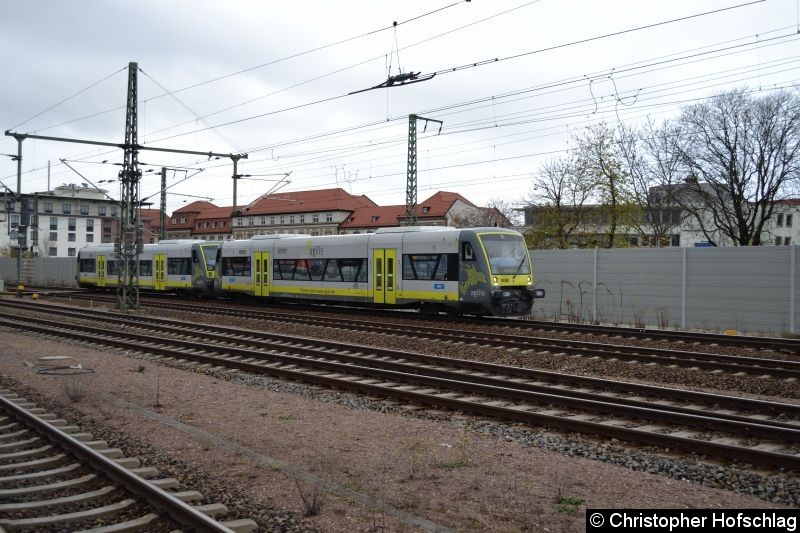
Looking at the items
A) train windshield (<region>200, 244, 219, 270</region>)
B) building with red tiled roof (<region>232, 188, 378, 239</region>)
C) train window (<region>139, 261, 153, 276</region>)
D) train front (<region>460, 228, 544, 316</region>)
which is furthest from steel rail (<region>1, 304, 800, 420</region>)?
building with red tiled roof (<region>232, 188, 378, 239</region>)

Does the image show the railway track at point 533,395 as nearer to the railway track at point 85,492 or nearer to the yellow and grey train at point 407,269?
the railway track at point 85,492

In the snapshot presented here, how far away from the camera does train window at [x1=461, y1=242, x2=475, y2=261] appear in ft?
67.3

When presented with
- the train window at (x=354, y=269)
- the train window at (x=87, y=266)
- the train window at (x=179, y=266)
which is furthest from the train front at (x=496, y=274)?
the train window at (x=87, y=266)

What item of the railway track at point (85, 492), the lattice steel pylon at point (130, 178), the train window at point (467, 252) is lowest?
the railway track at point (85, 492)

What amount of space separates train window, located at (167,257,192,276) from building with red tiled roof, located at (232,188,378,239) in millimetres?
51258

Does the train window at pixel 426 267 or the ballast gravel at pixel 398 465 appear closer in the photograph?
the ballast gravel at pixel 398 465

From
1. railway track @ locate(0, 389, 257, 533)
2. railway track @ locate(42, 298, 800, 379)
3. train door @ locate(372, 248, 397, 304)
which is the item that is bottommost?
railway track @ locate(0, 389, 257, 533)

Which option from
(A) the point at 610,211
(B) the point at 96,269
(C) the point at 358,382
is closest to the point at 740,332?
(A) the point at 610,211

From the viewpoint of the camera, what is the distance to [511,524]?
517 cm

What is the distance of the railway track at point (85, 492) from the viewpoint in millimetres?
5035

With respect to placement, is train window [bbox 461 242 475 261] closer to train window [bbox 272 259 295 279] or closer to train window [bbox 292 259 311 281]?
train window [bbox 292 259 311 281]

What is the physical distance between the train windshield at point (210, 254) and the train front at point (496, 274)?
17252 millimetres

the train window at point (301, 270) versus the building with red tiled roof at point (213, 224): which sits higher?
the building with red tiled roof at point (213, 224)

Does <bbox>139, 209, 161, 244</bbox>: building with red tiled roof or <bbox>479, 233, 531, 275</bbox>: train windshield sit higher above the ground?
<bbox>139, 209, 161, 244</bbox>: building with red tiled roof
